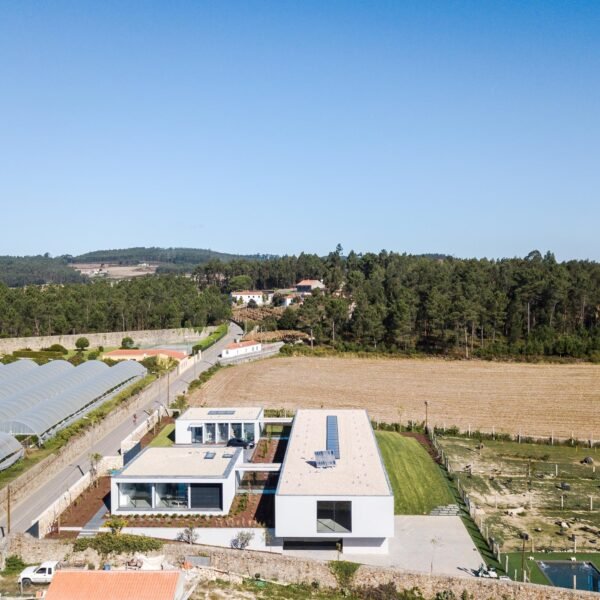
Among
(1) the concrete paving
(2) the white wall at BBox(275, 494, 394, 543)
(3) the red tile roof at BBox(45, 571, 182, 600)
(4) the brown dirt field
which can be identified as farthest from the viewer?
(4) the brown dirt field

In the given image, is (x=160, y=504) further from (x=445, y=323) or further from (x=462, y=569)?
(x=445, y=323)

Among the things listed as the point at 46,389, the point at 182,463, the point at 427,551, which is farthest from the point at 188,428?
the point at 427,551

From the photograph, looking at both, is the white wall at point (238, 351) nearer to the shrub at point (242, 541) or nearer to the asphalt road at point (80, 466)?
the asphalt road at point (80, 466)

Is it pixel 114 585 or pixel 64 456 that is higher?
pixel 114 585

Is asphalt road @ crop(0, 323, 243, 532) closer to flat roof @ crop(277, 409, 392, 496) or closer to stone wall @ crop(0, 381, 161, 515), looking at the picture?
stone wall @ crop(0, 381, 161, 515)

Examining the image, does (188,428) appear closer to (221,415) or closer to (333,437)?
(221,415)

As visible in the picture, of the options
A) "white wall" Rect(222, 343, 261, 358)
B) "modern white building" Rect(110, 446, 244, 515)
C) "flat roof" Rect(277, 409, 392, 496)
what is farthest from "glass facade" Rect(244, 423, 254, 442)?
"white wall" Rect(222, 343, 261, 358)

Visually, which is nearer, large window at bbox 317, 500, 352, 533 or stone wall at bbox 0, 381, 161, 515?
large window at bbox 317, 500, 352, 533

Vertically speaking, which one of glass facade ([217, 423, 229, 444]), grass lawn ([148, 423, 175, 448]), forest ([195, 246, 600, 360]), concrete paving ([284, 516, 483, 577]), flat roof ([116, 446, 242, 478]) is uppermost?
forest ([195, 246, 600, 360])
